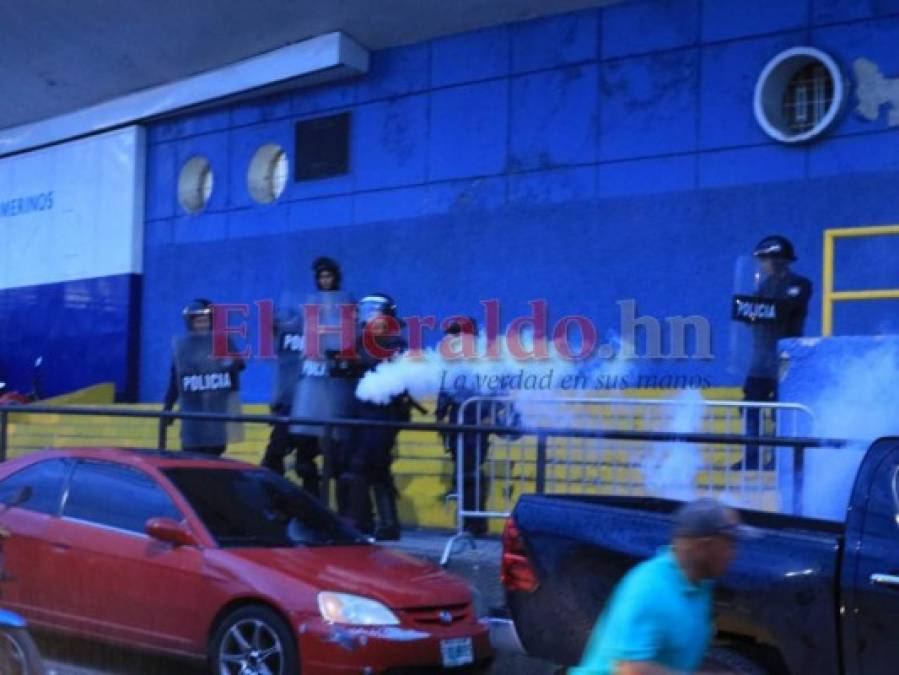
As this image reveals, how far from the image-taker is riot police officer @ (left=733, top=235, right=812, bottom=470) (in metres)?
9.12

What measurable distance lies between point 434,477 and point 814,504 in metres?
3.58

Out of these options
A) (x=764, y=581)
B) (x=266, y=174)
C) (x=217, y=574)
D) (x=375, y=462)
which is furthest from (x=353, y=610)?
(x=266, y=174)

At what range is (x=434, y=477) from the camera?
10070mm

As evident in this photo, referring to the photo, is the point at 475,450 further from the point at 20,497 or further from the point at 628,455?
the point at 20,497

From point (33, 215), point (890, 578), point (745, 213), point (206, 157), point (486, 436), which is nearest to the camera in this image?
point (890, 578)

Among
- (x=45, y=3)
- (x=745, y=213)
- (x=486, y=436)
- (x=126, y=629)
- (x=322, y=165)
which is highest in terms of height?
(x=45, y=3)

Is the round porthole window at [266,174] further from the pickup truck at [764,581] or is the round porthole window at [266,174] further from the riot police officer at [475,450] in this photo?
the pickup truck at [764,581]

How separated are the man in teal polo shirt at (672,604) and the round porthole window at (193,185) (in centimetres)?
1543

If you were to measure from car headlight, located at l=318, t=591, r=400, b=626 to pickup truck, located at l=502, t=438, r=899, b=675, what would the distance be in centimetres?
98

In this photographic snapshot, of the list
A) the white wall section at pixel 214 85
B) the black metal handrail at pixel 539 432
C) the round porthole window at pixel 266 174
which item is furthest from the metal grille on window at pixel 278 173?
the black metal handrail at pixel 539 432

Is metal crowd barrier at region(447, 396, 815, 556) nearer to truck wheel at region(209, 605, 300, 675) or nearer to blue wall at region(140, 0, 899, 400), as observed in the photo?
truck wheel at region(209, 605, 300, 675)

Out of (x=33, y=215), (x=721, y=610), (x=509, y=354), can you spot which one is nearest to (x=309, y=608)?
(x=721, y=610)

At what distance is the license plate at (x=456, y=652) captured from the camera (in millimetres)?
6832

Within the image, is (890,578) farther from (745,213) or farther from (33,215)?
(33,215)
